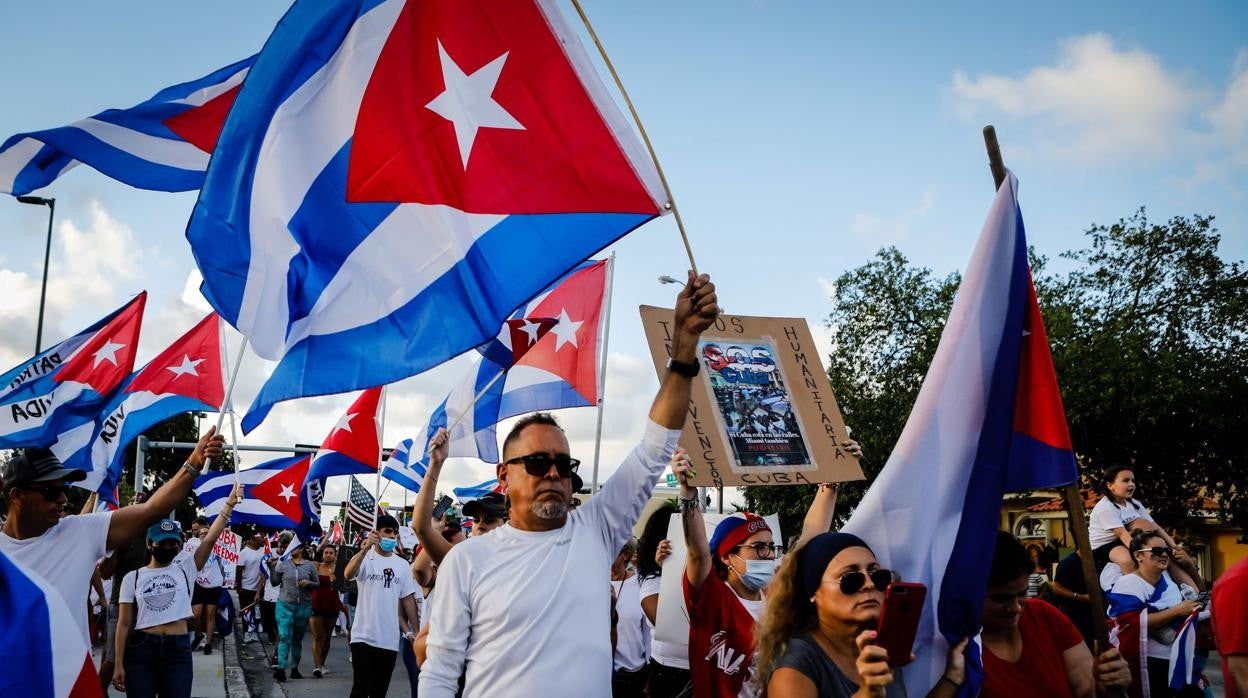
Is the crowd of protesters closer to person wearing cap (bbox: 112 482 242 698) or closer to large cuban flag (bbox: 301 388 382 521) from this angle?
person wearing cap (bbox: 112 482 242 698)

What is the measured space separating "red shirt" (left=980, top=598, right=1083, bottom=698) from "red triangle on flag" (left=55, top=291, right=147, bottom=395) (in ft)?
26.7

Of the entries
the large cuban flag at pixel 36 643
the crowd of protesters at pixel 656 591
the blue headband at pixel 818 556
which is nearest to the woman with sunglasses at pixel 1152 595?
the crowd of protesters at pixel 656 591

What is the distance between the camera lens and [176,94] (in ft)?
25.6

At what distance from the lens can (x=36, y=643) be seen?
3.17 m

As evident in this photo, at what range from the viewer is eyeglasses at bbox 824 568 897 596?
11.6 feet

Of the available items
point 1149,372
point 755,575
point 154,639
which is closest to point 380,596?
point 154,639

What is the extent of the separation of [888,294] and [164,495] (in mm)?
35950

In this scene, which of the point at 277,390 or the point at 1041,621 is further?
the point at 277,390

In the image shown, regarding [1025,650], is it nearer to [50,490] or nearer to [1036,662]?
[1036,662]

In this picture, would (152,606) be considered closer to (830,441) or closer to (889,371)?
(830,441)

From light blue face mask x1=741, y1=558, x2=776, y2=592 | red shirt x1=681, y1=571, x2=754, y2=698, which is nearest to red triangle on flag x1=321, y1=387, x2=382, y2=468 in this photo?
light blue face mask x1=741, y1=558, x2=776, y2=592

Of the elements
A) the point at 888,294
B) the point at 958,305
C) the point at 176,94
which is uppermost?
the point at 888,294

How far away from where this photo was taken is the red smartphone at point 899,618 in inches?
123

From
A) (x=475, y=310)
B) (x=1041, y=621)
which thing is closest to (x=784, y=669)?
(x=1041, y=621)
